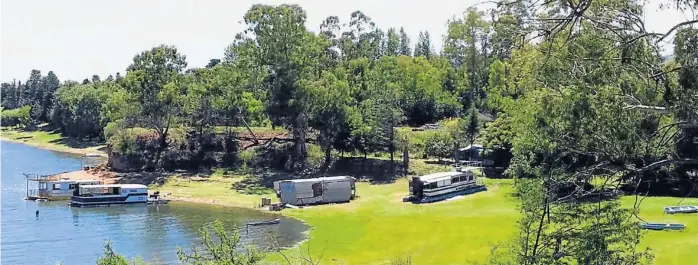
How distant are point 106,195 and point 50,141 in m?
67.4

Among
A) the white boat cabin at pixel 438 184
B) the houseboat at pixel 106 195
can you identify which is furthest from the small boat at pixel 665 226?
the houseboat at pixel 106 195

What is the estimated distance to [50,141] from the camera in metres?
114

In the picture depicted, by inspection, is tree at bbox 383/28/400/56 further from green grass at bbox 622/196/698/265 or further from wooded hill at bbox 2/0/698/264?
green grass at bbox 622/196/698/265

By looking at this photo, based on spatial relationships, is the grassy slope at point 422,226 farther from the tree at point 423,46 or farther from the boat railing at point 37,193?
the tree at point 423,46

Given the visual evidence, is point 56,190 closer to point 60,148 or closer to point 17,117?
point 60,148

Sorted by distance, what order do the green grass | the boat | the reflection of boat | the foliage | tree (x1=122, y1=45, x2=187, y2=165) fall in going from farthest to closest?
the foliage < tree (x1=122, y1=45, x2=187, y2=165) < the reflection of boat < the boat < the green grass

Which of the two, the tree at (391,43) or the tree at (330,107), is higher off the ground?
Result: the tree at (391,43)

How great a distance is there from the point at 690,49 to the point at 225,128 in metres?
61.3

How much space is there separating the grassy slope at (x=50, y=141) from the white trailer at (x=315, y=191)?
4860 centimetres

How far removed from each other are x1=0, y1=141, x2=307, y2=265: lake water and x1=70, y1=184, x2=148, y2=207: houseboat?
0.88 meters

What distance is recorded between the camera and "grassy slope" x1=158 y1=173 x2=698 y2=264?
109ft

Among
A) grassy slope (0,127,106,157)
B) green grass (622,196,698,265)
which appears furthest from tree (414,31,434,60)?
green grass (622,196,698,265)

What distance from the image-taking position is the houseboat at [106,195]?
52344 millimetres

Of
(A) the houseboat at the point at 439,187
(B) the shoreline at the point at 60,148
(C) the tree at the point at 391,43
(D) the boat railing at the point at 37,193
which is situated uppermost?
(C) the tree at the point at 391,43
